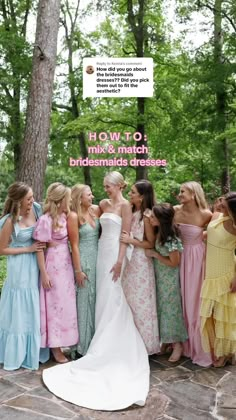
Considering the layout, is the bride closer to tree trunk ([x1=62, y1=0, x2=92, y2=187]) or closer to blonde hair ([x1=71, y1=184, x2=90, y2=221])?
blonde hair ([x1=71, y1=184, x2=90, y2=221])

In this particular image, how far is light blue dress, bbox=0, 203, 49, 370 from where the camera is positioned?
365 centimetres

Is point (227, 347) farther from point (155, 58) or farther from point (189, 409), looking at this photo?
point (155, 58)

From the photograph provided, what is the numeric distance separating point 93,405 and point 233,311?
55.9 inches

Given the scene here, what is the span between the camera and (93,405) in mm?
2971

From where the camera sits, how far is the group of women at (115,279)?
3.60 meters

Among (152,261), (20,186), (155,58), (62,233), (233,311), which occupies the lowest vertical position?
(233,311)

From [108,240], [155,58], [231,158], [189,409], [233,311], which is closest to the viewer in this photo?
[189,409]

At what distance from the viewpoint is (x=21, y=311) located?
12.1 feet

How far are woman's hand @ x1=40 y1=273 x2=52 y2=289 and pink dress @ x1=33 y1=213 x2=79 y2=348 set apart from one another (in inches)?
1.3

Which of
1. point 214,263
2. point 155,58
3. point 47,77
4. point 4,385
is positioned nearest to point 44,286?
point 4,385

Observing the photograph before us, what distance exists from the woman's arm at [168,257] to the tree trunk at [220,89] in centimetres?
629

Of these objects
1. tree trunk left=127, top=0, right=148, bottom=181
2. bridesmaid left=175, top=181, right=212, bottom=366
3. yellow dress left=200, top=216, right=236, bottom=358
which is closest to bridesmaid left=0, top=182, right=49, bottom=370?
bridesmaid left=175, top=181, right=212, bottom=366

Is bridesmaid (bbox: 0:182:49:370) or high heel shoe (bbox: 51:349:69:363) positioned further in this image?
high heel shoe (bbox: 51:349:69:363)

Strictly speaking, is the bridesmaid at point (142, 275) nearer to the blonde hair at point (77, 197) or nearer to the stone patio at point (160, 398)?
the stone patio at point (160, 398)
